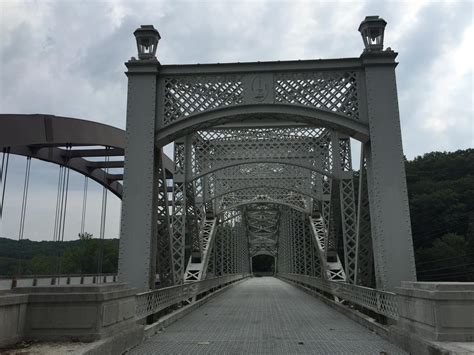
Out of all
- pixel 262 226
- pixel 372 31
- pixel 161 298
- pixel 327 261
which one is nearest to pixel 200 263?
pixel 327 261

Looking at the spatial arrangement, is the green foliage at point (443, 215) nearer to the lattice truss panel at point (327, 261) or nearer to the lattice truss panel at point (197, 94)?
the lattice truss panel at point (327, 261)

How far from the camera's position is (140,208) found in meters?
9.04

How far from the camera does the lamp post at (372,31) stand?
9.38m

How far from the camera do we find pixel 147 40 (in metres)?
9.84

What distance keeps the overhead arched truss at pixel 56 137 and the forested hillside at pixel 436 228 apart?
1391 cm

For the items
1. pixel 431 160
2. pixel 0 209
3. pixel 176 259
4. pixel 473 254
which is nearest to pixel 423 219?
pixel 473 254

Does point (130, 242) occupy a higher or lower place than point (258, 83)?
lower

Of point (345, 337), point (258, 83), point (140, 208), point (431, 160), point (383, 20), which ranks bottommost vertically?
point (345, 337)

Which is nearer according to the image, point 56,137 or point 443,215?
point 56,137

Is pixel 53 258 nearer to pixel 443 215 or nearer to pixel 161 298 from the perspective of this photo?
pixel 161 298

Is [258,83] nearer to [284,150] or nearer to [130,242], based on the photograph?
[130,242]

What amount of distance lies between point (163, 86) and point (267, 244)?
6832 cm

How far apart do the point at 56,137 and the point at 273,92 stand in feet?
25.3

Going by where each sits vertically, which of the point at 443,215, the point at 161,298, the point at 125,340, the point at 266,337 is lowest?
the point at 266,337
